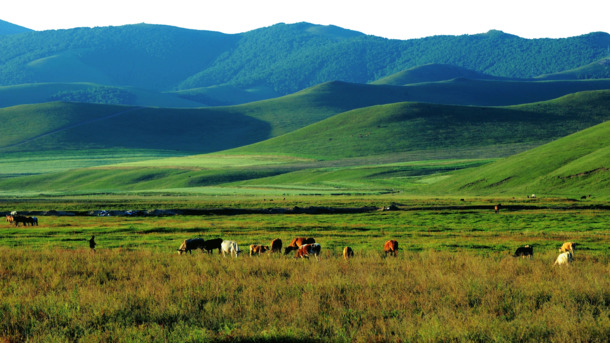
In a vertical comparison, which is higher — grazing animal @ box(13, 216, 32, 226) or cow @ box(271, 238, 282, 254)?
cow @ box(271, 238, 282, 254)

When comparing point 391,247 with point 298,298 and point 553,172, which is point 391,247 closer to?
point 298,298

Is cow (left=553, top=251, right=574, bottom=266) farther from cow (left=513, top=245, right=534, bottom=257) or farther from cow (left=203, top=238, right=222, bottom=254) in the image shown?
cow (left=203, top=238, right=222, bottom=254)

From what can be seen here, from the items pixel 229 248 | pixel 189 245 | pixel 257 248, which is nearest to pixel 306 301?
pixel 229 248

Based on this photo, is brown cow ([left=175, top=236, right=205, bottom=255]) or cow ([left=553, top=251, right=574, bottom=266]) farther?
brown cow ([left=175, top=236, right=205, bottom=255])

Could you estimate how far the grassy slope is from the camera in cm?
9638

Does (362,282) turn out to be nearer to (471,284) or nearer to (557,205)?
(471,284)

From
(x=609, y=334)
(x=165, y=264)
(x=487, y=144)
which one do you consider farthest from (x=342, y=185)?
(x=609, y=334)

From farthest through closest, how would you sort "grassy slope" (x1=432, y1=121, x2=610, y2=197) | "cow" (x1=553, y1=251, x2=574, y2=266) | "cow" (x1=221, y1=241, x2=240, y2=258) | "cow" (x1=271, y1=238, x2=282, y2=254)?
"grassy slope" (x1=432, y1=121, x2=610, y2=197)
"cow" (x1=271, y1=238, x2=282, y2=254)
"cow" (x1=221, y1=241, x2=240, y2=258)
"cow" (x1=553, y1=251, x2=574, y2=266)


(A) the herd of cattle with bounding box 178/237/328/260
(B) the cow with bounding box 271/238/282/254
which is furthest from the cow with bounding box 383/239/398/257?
(B) the cow with bounding box 271/238/282/254

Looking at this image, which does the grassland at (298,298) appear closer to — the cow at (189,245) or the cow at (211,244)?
the cow at (189,245)

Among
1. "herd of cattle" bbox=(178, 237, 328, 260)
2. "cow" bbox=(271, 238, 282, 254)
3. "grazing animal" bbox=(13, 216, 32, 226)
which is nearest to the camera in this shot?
"herd of cattle" bbox=(178, 237, 328, 260)

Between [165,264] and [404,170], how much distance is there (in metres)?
137

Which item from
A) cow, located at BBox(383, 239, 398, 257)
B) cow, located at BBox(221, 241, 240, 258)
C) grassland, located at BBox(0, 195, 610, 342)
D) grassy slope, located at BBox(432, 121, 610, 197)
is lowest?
grassy slope, located at BBox(432, 121, 610, 197)

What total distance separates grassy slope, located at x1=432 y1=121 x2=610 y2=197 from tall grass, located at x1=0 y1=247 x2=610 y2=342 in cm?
7911
